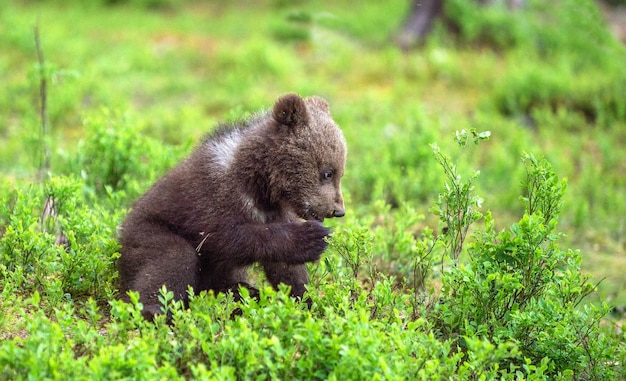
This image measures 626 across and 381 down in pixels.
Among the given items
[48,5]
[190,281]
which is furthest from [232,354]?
[48,5]

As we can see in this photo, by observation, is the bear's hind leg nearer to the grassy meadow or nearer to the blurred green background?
the grassy meadow

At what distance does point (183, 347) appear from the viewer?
160 inches

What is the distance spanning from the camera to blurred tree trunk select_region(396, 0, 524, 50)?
14766 millimetres

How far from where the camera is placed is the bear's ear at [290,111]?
4941 millimetres

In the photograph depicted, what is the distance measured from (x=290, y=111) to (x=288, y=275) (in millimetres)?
1031

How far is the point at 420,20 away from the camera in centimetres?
1500

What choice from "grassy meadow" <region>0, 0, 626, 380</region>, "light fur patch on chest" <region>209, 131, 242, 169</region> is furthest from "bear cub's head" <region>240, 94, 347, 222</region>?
"grassy meadow" <region>0, 0, 626, 380</region>

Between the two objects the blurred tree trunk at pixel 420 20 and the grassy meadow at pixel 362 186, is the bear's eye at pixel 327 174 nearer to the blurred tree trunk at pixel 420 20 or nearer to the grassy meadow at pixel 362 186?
the grassy meadow at pixel 362 186

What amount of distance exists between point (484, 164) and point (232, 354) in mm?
6901

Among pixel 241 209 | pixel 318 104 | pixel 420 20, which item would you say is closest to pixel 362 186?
pixel 318 104

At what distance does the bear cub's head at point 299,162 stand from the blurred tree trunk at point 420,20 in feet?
32.6

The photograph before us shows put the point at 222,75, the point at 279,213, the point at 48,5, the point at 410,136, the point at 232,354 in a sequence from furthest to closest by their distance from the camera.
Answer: the point at 48,5 → the point at 222,75 → the point at 410,136 → the point at 279,213 → the point at 232,354

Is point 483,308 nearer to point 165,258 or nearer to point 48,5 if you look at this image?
point 165,258

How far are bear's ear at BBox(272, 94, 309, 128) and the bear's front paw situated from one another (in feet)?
2.15
